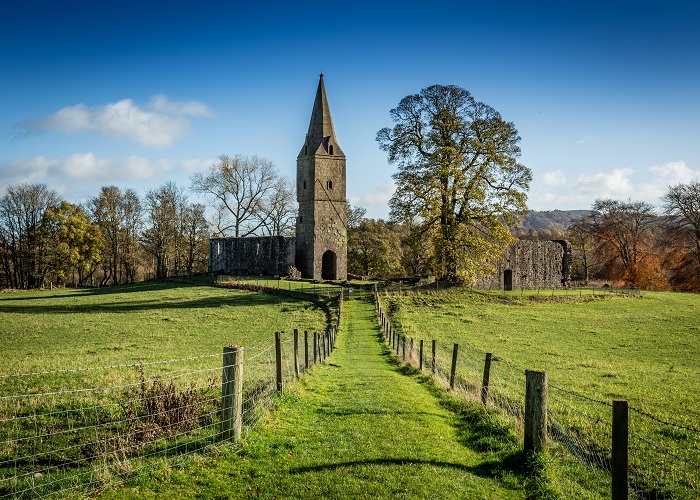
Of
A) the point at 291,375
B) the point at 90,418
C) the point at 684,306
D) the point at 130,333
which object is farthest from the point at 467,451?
the point at 684,306

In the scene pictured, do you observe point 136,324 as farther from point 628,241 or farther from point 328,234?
point 628,241

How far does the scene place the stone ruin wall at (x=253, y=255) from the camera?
53.1m

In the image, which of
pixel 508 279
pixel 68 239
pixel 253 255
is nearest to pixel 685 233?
pixel 508 279

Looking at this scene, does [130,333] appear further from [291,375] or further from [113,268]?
[113,268]

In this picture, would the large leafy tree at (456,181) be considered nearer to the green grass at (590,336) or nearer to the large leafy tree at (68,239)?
the green grass at (590,336)

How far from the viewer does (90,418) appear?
314 inches

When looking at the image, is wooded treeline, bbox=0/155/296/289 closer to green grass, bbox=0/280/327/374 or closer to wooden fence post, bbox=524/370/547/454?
green grass, bbox=0/280/327/374

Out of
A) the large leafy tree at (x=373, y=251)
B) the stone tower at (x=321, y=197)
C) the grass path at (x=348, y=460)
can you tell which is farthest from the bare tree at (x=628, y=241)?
the grass path at (x=348, y=460)

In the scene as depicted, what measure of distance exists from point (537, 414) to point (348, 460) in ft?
8.40

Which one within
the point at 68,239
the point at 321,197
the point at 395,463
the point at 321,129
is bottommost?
the point at 395,463

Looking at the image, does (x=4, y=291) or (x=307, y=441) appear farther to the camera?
(x=4, y=291)

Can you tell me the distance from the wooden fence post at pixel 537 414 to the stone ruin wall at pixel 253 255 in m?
45.0

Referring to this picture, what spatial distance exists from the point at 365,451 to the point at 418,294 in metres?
29.5

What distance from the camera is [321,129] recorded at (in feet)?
160
